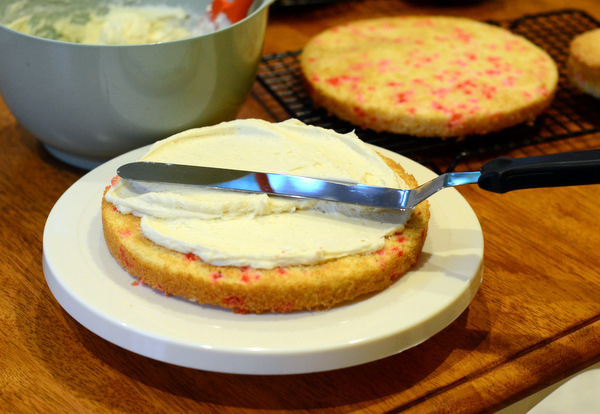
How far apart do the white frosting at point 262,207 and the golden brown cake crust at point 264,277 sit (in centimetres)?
1

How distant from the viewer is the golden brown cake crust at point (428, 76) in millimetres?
1380

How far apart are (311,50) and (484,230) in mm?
742

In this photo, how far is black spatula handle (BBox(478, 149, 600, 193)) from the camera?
78 cm

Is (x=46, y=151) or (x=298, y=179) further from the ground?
(x=298, y=179)

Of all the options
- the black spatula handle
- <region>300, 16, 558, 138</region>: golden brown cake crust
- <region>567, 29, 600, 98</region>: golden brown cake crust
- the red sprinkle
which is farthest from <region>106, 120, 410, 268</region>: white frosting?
<region>567, 29, 600, 98</region>: golden brown cake crust

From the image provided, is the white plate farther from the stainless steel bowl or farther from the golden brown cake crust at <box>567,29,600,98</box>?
the golden brown cake crust at <box>567,29,600,98</box>

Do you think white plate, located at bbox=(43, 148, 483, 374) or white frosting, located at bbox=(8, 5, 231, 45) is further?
white frosting, located at bbox=(8, 5, 231, 45)

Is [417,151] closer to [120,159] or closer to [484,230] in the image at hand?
[484,230]

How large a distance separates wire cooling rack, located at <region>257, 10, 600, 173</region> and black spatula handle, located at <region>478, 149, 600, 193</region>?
476 mm

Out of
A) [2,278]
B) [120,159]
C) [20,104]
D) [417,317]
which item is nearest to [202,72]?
[120,159]

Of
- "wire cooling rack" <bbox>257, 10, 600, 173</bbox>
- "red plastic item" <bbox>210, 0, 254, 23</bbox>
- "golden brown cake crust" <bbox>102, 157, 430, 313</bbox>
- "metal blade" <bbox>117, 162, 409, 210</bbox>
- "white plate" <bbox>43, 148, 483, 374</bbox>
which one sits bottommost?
"wire cooling rack" <bbox>257, 10, 600, 173</bbox>

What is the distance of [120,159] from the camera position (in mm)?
1137

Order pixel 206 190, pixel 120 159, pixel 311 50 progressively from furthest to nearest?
1. pixel 311 50
2. pixel 120 159
3. pixel 206 190

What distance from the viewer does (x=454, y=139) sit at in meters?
1.46
